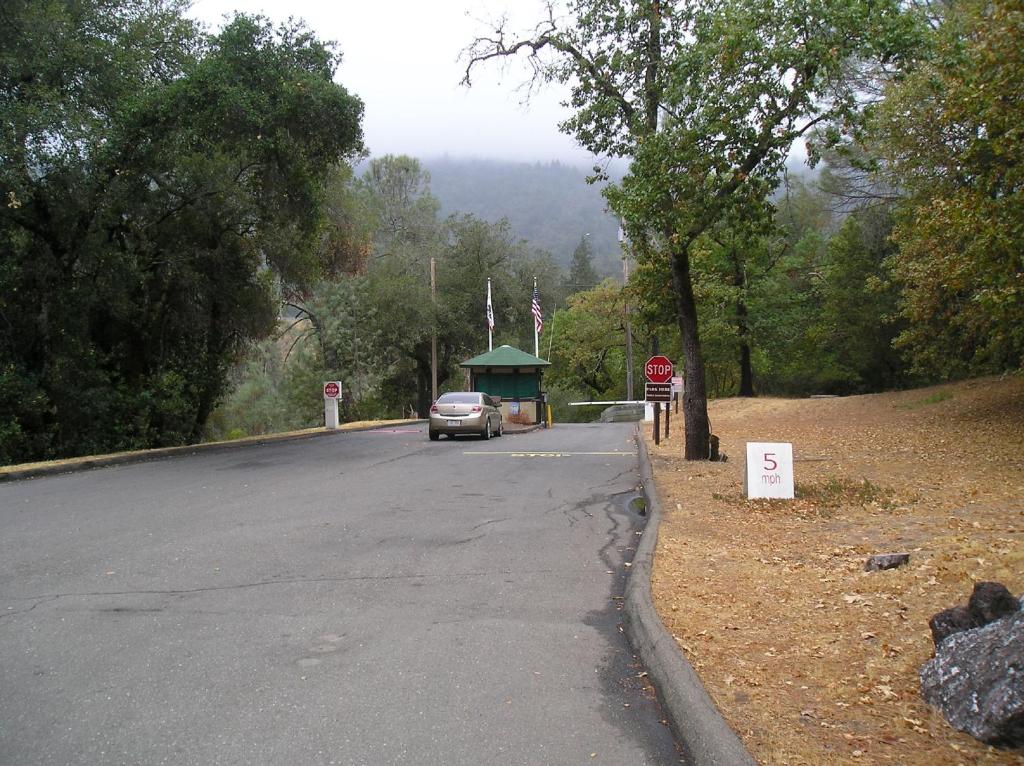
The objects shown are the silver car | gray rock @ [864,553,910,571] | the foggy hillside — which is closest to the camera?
gray rock @ [864,553,910,571]

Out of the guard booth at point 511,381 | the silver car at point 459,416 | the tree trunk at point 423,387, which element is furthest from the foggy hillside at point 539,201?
the silver car at point 459,416

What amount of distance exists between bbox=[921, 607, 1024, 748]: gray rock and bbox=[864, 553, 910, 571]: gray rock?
255 centimetres

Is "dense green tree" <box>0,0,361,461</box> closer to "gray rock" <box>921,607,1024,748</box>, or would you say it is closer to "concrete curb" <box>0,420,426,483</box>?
"concrete curb" <box>0,420,426,483</box>

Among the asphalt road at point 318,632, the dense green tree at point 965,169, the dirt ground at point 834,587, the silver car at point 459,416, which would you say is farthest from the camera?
the silver car at point 459,416

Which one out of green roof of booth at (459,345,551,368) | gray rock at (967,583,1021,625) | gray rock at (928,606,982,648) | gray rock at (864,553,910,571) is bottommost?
gray rock at (864,553,910,571)

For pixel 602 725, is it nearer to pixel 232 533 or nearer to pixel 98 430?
pixel 232 533

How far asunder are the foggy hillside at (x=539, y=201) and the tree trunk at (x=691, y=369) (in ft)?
310

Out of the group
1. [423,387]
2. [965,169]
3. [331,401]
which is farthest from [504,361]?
[965,169]

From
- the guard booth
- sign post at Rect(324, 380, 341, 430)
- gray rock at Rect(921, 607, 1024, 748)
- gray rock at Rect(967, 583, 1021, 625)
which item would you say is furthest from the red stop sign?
gray rock at Rect(921, 607, 1024, 748)

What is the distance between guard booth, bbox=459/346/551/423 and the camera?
3547 cm

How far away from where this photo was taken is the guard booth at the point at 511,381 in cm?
3547

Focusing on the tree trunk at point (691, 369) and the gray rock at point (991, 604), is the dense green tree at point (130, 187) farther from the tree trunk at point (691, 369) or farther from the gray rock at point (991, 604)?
the gray rock at point (991, 604)

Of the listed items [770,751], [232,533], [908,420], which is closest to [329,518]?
[232,533]

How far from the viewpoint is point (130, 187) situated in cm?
1862
